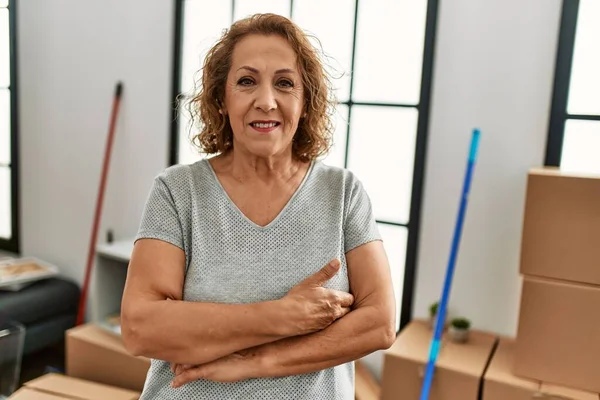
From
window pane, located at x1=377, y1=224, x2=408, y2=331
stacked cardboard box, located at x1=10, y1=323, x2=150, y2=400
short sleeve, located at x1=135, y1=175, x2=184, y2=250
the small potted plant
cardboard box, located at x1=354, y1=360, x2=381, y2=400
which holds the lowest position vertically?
stacked cardboard box, located at x1=10, y1=323, x2=150, y2=400

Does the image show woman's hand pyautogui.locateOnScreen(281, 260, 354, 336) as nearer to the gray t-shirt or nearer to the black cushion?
the gray t-shirt

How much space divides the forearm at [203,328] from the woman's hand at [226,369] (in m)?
0.02

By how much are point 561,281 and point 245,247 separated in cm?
111

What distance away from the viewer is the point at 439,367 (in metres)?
1.80

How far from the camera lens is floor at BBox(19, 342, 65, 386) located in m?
2.86

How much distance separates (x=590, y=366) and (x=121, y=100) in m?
2.40

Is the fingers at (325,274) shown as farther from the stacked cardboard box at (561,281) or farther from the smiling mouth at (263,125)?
the stacked cardboard box at (561,281)

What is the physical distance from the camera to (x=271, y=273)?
103 cm

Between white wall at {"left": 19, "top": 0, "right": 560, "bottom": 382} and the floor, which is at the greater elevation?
white wall at {"left": 19, "top": 0, "right": 560, "bottom": 382}

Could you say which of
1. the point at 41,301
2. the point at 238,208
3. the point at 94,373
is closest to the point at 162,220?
the point at 238,208

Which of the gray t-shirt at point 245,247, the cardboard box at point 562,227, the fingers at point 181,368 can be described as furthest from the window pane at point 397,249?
the fingers at point 181,368

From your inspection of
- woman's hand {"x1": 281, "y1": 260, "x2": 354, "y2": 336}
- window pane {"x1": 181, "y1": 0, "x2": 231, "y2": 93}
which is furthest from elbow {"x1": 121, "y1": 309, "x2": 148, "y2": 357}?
window pane {"x1": 181, "y1": 0, "x2": 231, "y2": 93}

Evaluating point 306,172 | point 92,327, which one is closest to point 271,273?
point 306,172

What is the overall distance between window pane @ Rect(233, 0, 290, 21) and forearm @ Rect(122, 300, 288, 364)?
5.96 ft
